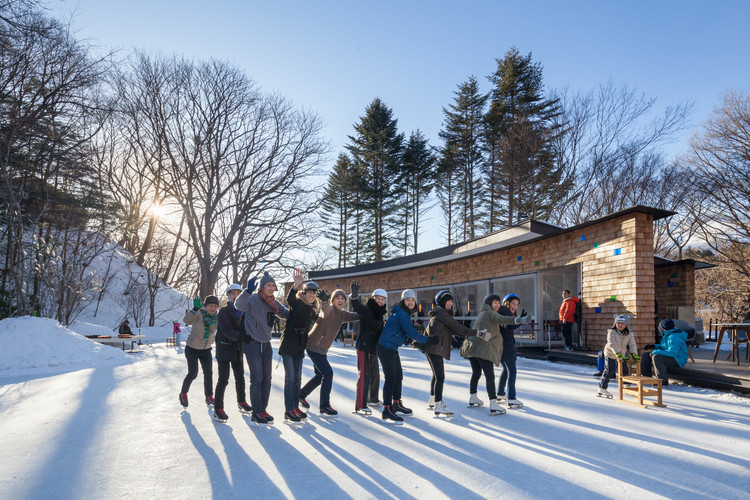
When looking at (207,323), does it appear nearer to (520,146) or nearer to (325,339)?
(325,339)

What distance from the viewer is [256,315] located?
5.59 metres

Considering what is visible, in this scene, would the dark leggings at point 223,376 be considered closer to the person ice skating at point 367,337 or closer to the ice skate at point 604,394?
the person ice skating at point 367,337

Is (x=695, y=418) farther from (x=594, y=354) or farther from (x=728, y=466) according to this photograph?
(x=594, y=354)

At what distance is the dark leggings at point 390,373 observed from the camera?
5799 millimetres

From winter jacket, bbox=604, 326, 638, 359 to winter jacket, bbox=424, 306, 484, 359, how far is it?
2824 mm

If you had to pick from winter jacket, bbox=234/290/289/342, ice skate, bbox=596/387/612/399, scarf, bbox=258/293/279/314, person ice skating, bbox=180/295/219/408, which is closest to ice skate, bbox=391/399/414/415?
winter jacket, bbox=234/290/289/342

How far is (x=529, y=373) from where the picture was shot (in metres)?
9.92

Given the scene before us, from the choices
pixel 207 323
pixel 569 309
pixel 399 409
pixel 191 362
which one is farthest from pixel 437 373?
pixel 569 309

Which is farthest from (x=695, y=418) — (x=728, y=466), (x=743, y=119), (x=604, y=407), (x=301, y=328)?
(x=743, y=119)

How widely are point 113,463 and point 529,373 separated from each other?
791cm

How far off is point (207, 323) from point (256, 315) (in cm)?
139

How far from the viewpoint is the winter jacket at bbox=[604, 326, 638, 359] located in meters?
7.49

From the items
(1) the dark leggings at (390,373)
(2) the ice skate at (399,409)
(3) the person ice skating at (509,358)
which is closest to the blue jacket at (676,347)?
(3) the person ice skating at (509,358)

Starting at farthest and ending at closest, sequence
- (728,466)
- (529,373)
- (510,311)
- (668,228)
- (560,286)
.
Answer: (668,228), (560,286), (529,373), (510,311), (728,466)
